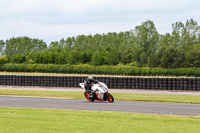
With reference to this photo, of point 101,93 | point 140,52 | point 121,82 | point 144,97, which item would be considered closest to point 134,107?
point 101,93

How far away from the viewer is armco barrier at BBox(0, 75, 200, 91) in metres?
32.7

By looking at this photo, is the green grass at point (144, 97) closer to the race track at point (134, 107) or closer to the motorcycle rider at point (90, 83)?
the race track at point (134, 107)

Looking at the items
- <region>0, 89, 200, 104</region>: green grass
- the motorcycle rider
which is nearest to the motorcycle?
the motorcycle rider

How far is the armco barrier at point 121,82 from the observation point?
107 feet

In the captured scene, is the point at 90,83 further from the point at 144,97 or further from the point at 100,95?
the point at 144,97

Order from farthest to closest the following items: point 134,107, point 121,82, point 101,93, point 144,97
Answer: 1. point 121,82
2. point 144,97
3. point 101,93
4. point 134,107

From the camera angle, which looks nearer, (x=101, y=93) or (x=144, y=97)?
(x=101, y=93)

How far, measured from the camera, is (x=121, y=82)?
114ft

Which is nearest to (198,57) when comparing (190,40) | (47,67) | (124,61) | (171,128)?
(190,40)

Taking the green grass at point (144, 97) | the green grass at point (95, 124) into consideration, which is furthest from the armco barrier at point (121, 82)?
the green grass at point (95, 124)

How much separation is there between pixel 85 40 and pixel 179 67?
4207cm

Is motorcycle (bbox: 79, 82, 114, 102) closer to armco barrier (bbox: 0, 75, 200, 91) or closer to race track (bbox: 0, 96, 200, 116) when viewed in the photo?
race track (bbox: 0, 96, 200, 116)

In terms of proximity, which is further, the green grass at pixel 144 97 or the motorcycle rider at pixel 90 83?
the green grass at pixel 144 97

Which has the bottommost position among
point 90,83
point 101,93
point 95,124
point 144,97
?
point 144,97
